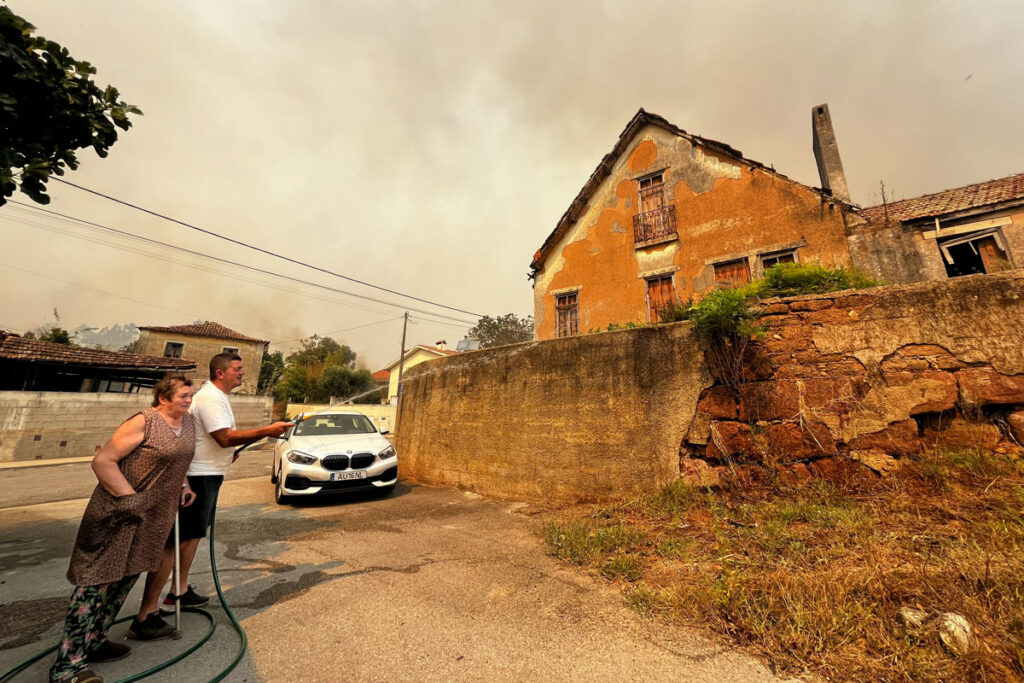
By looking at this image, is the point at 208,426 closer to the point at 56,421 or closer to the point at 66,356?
the point at 56,421

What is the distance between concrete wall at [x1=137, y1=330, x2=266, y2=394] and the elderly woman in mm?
34362

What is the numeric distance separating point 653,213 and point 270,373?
4660 centimetres

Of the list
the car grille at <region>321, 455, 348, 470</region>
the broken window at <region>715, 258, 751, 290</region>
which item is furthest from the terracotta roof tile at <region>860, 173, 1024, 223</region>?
the car grille at <region>321, 455, 348, 470</region>

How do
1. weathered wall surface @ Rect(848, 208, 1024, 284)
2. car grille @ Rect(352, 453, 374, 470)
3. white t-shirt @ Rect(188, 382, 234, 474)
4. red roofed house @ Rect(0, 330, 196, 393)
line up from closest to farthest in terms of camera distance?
1. white t-shirt @ Rect(188, 382, 234, 474)
2. car grille @ Rect(352, 453, 374, 470)
3. weathered wall surface @ Rect(848, 208, 1024, 284)
4. red roofed house @ Rect(0, 330, 196, 393)

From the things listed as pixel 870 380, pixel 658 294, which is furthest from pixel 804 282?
pixel 658 294

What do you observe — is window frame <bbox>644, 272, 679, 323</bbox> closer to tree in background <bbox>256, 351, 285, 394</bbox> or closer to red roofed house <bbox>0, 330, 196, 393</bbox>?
red roofed house <bbox>0, 330, 196, 393</bbox>

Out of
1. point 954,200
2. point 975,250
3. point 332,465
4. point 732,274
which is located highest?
point 954,200

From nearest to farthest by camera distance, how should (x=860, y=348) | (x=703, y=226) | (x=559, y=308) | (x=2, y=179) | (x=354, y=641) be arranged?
(x=354, y=641), (x=2, y=179), (x=860, y=348), (x=703, y=226), (x=559, y=308)

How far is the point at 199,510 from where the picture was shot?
2.75m

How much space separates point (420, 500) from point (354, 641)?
407 centimetres

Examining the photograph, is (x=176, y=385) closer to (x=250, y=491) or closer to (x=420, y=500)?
(x=420, y=500)

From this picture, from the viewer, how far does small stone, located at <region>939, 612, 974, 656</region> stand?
187cm

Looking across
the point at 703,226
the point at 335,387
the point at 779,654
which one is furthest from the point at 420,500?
the point at 335,387

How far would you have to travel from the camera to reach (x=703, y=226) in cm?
962
